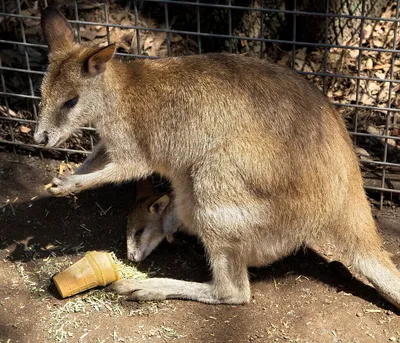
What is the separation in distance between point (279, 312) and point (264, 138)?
105cm

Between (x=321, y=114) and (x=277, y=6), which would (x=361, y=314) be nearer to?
(x=321, y=114)

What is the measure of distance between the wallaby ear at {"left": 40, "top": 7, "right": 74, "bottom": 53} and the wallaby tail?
216 cm

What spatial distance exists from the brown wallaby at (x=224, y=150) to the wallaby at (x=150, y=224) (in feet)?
1.07

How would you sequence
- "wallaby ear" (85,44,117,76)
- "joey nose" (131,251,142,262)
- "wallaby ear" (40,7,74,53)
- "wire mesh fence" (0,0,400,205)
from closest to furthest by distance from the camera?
"wallaby ear" (85,44,117,76) < "wallaby ear" (40,7,74,53) < "joey nose" (131,251,142,262) < "wire mesh fence" (0,0,400,205)

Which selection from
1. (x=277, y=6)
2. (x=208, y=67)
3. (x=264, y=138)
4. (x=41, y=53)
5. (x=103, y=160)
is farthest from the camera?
(x=41, y=53)

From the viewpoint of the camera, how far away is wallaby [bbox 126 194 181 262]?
4.83m

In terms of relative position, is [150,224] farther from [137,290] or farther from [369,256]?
[369,256]

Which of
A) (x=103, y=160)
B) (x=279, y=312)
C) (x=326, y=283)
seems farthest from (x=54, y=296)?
(x=326, y=283)

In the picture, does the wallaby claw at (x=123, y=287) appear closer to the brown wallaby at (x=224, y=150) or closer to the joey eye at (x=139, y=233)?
the brown wallaby at (x=224, y=150)

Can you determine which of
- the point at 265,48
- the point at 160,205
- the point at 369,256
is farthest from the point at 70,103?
the point at 265,48

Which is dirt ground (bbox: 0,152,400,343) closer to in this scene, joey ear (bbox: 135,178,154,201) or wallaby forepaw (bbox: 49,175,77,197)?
joey ear (bbox: 135,178,154,201)

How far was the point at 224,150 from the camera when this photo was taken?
13.8 ft

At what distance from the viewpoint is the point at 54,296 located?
4578 mm

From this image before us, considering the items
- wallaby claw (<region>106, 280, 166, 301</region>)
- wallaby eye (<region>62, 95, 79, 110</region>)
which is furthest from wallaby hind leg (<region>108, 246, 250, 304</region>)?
wallaby eye (<region>62, 95, 79, 110</region>)
